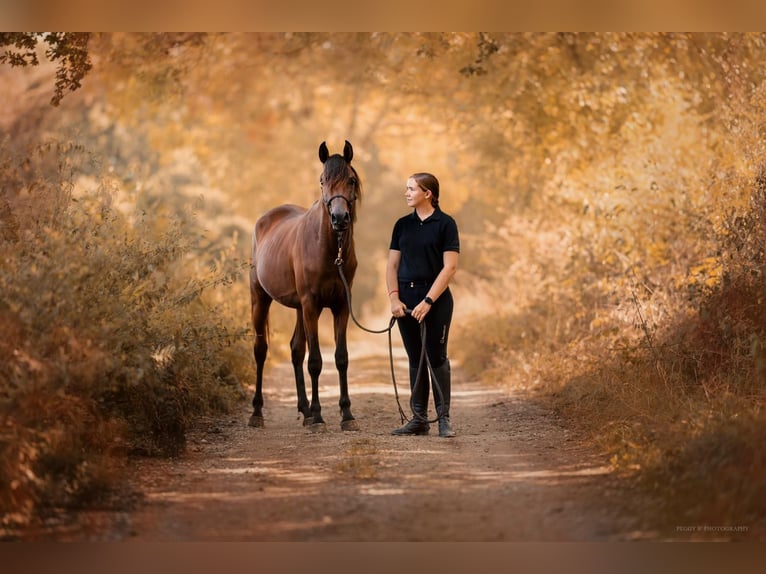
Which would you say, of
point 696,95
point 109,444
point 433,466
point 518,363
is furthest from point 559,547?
point 696,95

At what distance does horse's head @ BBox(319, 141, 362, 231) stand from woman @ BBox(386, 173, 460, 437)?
0.38 metres

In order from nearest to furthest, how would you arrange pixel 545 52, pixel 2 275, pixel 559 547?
pixel 559 547 → pixel 2 275 → pixel 545 52

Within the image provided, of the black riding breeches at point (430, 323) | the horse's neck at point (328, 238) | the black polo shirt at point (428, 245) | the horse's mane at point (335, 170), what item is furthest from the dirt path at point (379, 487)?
the horse's mane at point (335, 170)

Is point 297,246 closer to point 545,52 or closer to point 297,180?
point 545,52

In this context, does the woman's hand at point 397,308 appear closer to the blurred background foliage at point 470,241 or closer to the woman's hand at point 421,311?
the woman's hand at point 421,311

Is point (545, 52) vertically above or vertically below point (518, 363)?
above

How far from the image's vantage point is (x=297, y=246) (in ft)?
23.1

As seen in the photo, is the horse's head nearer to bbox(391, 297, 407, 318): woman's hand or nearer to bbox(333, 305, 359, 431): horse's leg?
bbox(391, 297, 407, 318): woman's hand

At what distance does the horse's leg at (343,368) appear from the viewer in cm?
673

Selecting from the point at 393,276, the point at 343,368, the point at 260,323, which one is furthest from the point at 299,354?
the point at 393,276

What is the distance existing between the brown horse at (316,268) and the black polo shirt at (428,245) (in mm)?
482

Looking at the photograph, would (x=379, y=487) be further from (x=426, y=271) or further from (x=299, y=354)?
(x=299, y=354)

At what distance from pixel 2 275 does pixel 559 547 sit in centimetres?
301

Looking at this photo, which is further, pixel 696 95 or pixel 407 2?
pixel 696 95
